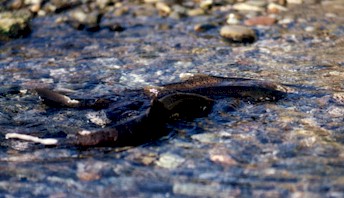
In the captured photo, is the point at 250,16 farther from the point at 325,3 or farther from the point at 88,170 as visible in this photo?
the point at 88,170

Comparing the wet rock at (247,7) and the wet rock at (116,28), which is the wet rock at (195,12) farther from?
the wet rock at (116,28)

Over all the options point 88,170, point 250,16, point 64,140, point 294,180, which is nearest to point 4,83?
point 64,140

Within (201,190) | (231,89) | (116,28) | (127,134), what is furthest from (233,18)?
(201,190)

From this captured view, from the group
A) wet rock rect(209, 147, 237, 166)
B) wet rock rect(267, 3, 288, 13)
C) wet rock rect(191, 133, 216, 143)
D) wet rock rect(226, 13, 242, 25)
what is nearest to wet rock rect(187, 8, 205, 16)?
wet rock rect(226, 13, 242, 25)

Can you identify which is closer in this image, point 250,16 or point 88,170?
point 88,170

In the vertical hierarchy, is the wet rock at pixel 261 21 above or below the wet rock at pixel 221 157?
below

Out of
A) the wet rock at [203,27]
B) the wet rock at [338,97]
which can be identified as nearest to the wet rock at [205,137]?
the wet rock at [338,97]
